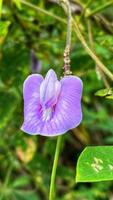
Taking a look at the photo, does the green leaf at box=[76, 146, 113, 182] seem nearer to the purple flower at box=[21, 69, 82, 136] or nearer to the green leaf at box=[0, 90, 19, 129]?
the purple flower at box=[21, 69, 82, 136]

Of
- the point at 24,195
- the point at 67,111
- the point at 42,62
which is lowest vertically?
the point at 24,195

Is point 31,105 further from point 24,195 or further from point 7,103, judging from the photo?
point 24,195

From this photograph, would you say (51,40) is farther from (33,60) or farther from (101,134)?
(101,134)

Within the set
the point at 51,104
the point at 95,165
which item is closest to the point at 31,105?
the point at 51,104

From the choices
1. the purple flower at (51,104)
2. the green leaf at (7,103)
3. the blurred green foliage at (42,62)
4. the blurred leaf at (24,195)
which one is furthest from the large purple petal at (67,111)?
the blurred leaf at (24,195)

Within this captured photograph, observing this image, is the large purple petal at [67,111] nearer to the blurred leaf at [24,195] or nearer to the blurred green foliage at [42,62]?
the blurred green foliage at [42,62]

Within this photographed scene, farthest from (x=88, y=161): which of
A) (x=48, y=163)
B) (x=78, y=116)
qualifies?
(x=48, y=163)

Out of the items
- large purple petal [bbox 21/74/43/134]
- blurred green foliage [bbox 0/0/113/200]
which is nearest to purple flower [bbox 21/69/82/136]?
large purple petal [bbox 21/74/43/134]
